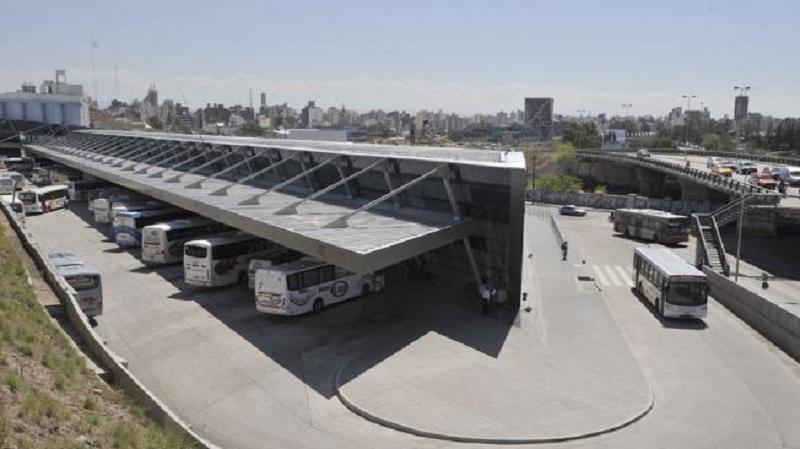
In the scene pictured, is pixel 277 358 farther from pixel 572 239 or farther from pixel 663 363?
pixel 572 239

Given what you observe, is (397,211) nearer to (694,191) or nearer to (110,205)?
(110,205)

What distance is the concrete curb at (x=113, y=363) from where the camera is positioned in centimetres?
1261

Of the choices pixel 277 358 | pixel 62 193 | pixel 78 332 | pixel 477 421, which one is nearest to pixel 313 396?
pixel 277 358

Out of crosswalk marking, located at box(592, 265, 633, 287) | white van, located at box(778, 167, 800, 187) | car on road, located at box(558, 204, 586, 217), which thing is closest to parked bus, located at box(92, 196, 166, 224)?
crosswalk marking, located at box(592, 265, 633, 287)

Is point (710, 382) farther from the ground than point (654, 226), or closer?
closer

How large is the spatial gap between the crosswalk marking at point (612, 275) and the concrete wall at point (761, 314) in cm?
414

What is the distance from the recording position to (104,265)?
106ft

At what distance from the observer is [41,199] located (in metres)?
50.2

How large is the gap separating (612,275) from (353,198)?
14249 mm

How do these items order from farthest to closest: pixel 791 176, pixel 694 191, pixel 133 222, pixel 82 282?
pixel 694 191 < pixel 791 176 < pixel 133 222 < pixel 82 282

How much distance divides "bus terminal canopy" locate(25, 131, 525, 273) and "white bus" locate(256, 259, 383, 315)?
1.38 meters

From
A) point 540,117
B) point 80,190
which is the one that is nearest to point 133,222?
point 80,190

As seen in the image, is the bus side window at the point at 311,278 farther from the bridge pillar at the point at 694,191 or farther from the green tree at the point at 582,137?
the green tree at the point at 582,137

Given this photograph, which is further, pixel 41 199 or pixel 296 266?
pixel 41 199
